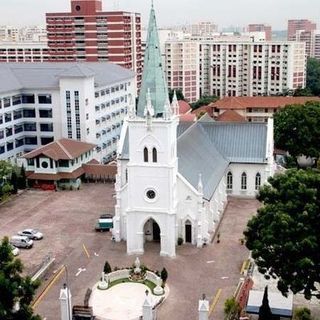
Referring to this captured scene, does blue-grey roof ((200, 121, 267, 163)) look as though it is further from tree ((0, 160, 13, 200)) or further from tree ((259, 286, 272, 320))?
tree ((259, 286, 272, 320))

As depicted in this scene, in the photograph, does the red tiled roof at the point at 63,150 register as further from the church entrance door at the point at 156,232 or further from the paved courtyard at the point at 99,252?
the church entrance door at the point at 156,232

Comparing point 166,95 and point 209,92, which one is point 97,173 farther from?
point 209,92

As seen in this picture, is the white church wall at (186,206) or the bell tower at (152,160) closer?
the bell tower at (152,160)

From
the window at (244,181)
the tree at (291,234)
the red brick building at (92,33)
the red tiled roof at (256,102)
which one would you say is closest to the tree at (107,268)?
the tree at (291,234)

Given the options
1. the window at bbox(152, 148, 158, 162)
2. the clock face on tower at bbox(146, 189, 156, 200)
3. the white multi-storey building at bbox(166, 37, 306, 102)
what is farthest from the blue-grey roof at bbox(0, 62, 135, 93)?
the white multi-storey building at bbox(166, 37, 306, 102)

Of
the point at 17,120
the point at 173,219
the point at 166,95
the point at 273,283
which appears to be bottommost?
the point at 273,283

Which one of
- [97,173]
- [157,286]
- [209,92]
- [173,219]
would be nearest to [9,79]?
[97,173]
